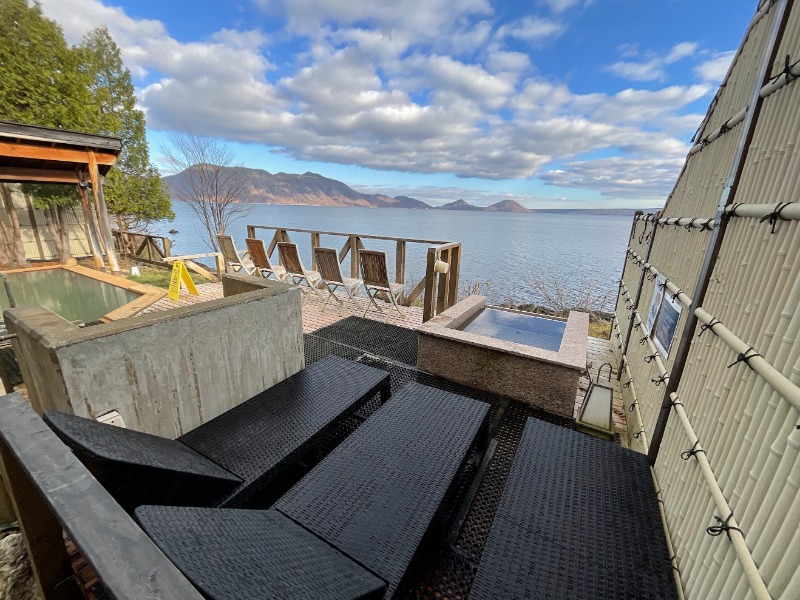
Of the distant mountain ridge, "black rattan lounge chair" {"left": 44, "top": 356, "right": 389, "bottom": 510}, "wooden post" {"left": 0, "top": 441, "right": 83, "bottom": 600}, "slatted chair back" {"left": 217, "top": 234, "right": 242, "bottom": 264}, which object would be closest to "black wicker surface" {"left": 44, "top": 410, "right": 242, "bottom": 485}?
"black rattan lounge chair" {"left": 44, "top": 356, "right": 389, "bottom": 510}

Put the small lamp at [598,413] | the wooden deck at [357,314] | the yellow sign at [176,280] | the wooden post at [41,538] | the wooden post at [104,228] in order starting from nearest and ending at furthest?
the wooden post at [41,538] → the small lamp at [598,413] → the wooden deck at [357,314] → the yellow sign at [176,280] → the wooden post at [104,228]

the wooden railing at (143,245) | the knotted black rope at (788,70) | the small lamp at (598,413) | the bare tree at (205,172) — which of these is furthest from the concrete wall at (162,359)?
the bare tree at (205,172)

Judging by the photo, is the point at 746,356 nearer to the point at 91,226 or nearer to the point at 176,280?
the point at 176,280

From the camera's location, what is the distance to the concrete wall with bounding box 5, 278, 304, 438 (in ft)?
4.75

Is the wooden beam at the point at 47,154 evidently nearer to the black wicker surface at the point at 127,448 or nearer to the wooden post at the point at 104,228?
the wooden post at the point at 104,228

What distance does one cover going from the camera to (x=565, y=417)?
2.68 metres

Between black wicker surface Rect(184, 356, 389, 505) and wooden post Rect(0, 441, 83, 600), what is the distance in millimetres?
552

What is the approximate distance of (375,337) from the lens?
163 inches

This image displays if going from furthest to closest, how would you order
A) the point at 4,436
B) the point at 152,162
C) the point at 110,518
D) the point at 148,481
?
the point at 152,162
the point at 148,481
the point at 4,436
the point at 110,518

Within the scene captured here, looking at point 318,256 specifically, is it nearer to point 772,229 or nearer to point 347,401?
point 347,401

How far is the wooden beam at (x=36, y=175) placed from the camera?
19.8ft

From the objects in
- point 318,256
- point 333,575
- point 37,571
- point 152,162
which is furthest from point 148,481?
point 152,162

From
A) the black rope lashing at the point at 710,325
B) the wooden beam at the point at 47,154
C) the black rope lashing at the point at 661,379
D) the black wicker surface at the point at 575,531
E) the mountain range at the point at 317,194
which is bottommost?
the black wicker surface at the point at 575,531

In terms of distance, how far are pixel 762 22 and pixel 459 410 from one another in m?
2.83
